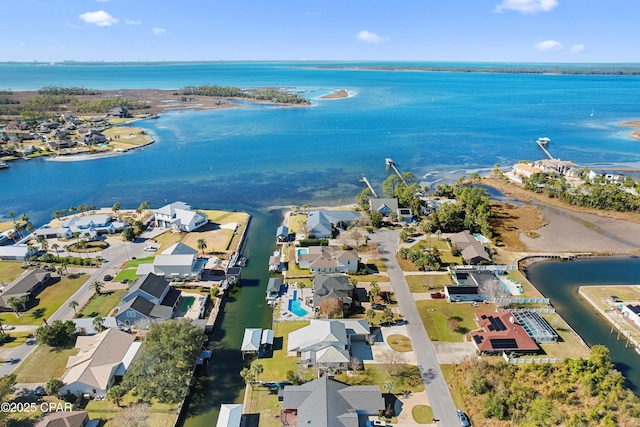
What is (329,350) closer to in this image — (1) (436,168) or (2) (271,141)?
(1) (436,168)

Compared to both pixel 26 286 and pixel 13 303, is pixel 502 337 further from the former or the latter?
pixel 26 286

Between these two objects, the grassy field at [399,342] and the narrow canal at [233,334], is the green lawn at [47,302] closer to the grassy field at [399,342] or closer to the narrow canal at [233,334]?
the narrow canal at [233,334]

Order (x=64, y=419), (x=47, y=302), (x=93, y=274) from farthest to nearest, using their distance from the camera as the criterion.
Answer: (x=93, y=274) → (x=47, y=302) → (x=64, y=419)

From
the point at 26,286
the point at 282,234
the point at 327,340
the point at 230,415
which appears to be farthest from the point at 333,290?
the point at 26,286

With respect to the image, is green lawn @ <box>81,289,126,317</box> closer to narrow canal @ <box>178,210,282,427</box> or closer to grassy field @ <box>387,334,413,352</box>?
narrow canal @ <box>178,210,282,427</box>

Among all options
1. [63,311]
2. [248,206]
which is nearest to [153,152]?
[248,206]

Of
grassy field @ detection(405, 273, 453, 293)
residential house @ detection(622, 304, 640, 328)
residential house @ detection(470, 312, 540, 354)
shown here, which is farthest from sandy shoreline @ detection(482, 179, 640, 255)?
residential house @ detection(470, 312, 540, 354)

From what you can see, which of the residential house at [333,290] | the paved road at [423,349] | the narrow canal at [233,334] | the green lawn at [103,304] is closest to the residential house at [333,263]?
the residential house at [333,290]
